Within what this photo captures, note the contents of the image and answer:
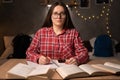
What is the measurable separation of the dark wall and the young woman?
197 centimetres

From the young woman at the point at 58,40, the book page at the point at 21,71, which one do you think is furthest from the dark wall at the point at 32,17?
the book page at the point at 21,71

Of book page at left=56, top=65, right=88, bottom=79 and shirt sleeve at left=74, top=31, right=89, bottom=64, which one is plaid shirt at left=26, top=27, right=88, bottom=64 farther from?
book page at left=56, top=65, right=88, bottom=79

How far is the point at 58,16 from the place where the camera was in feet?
6.08

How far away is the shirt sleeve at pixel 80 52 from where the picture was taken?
66.9 inches

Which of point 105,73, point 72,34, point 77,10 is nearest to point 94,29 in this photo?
point 77,10

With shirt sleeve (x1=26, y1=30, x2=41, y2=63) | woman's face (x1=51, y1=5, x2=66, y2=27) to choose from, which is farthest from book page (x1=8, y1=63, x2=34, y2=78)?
woman's face (x1=51, y1=5, x2=66, y2=27)

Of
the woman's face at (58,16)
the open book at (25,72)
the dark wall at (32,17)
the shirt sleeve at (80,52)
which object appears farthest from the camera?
the dark wall at (32,17)

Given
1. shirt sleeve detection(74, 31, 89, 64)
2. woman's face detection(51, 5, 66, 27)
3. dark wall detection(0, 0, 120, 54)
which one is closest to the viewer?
shirt sleeve detection(74, 31, 89, 64)

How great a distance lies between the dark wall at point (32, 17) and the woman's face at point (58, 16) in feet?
6.72

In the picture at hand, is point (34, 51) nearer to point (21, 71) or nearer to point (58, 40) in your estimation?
point (58, 40)

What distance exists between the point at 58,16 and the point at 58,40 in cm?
19

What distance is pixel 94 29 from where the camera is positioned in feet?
13.1

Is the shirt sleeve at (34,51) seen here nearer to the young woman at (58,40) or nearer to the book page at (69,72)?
the young woman at (58,40)

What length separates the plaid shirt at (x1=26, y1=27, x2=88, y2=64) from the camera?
1.87 metres
